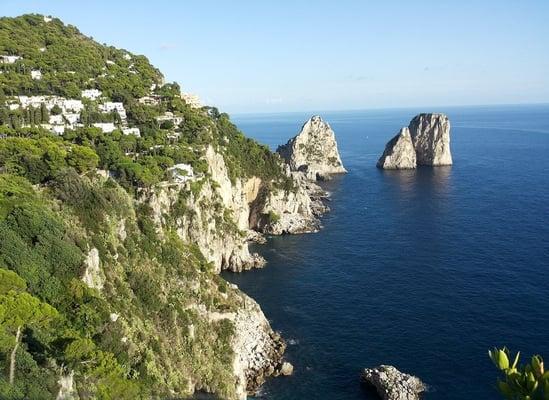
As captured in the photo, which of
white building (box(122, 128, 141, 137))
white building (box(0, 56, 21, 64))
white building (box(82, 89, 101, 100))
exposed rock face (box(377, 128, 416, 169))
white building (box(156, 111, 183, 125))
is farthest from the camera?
exposed rock face (box(377, 128, 416, 169))

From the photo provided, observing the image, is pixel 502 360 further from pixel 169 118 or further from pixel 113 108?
pixel 169 118

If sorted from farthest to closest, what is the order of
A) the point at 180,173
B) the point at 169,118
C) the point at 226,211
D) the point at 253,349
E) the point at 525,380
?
1. the point at 169,118
2. the point at 226,211
3. the point at 180,173
4. the point at 253,349
5. the point at 525,380

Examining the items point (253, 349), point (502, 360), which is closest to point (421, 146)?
point (253, 349)

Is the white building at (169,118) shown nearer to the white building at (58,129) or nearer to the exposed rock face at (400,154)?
the white building at (58,129)

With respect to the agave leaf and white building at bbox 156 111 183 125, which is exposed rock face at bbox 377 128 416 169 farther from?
the agave leaf

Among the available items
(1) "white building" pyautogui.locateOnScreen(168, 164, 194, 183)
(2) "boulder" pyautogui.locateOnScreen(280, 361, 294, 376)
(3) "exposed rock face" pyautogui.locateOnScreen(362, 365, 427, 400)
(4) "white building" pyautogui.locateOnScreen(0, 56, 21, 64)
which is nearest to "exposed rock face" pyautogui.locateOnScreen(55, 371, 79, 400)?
(2) "boulder" pyautogui.locateOnScreen(280, 361, 294, 376)

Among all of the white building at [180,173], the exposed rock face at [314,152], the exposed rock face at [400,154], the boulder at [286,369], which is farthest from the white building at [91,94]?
the exposed rock face at [400,154]

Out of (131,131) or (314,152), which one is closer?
(131,131)

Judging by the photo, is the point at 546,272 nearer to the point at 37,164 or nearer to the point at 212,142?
the point at 212,142
